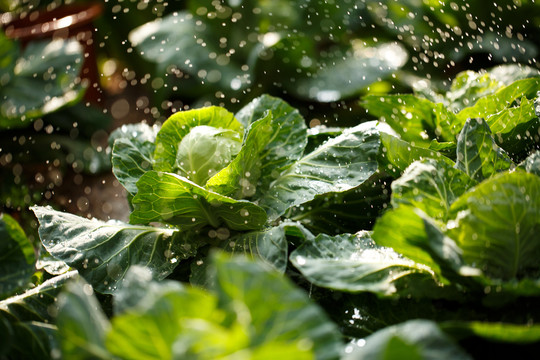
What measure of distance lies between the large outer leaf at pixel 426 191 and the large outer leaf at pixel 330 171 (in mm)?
151

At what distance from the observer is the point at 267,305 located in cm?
44

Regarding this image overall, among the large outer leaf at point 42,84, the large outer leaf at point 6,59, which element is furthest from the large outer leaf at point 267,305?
the large outer leaf at point 6,59

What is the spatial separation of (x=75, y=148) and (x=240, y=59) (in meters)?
0.84

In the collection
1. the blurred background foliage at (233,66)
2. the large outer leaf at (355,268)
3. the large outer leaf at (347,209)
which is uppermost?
the large outer leaf at (355,268)

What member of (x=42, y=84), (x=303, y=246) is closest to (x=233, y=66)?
(x=42, y=84)

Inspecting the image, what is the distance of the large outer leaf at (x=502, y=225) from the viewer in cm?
56

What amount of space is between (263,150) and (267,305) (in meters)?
0.48

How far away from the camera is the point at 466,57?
2398 mm

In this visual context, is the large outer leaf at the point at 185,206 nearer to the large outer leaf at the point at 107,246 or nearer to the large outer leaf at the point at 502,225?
the large outer leaf at the point at 107,246

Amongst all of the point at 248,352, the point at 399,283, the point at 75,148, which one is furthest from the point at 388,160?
the point at 75,148

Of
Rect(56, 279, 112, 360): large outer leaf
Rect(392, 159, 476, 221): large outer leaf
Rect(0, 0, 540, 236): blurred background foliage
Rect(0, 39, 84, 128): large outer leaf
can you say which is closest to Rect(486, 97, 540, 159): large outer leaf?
Rect(392, 159, 476, 221): large outer leaf

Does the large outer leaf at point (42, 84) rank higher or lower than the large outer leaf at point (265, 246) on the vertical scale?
lower

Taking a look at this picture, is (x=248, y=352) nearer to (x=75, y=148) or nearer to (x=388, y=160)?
(x=388, y=160)

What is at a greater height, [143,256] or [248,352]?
[248,352]
